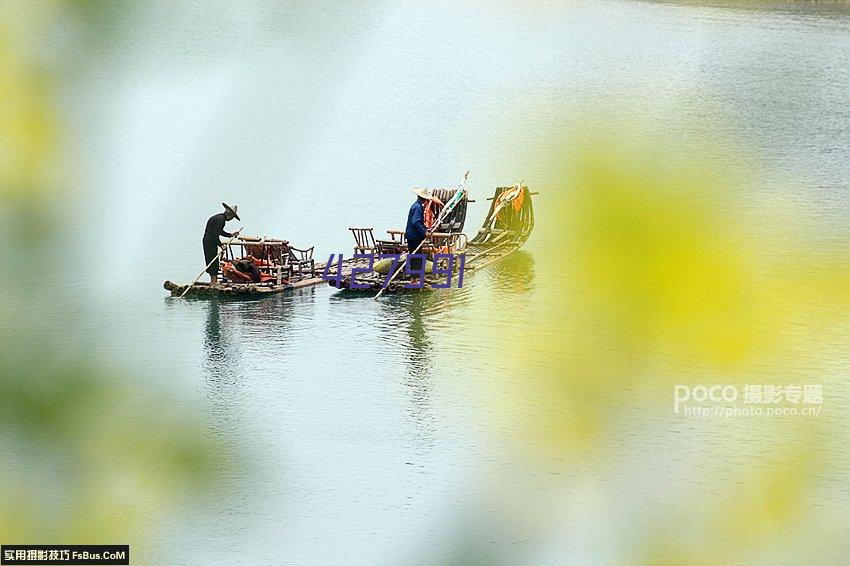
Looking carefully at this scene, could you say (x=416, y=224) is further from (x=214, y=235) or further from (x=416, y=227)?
(x=214, y=235)

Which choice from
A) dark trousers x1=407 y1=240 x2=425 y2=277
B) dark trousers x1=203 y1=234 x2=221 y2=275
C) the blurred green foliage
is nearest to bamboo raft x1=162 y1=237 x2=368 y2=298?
dark trousers x1=203 y1=234 x2=221 y2=275

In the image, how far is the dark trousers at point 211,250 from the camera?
1435cm

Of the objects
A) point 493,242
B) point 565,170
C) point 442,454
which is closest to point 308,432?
point 442,454

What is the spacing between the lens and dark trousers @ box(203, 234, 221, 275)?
14352 millimetres

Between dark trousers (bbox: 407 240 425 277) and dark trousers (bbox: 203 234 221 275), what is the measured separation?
2.24 meters

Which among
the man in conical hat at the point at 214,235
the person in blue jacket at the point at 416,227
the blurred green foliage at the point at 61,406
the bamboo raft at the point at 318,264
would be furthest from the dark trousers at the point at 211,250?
the blurred green foliage at the point at 61,406

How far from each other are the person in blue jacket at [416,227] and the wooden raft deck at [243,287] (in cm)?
86

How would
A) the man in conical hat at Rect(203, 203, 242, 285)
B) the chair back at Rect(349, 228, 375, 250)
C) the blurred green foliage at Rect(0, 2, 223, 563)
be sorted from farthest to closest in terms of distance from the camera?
the chair back at Rect(349, 228, 375, 250) < the man in conical hat at Rect(203, 203, 242, 285) < the blurred green foliage at Rect(0, 2, 223, 563)

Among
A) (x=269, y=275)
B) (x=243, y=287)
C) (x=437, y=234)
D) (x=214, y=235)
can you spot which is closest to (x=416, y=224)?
(x=437, y=234)

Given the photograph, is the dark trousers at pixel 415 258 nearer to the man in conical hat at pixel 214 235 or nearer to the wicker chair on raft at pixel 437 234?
the wicker chair on raft at pixel 437 234

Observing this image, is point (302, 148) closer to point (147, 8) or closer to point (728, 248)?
point (147, 8)

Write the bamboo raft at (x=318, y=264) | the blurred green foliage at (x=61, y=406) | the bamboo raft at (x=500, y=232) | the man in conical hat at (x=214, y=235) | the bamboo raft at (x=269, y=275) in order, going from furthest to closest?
the bamboo raft at (x=500, y=232) → the bamboo raft at (x=318, y=264) → the bamboo raft at (x=269, y=275) → the man in conical hat at (x=214, y=235) → the blurred green foliage at (x=61, y=406)

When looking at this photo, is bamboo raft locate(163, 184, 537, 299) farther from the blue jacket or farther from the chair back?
the blue jacket

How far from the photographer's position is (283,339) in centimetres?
1338
